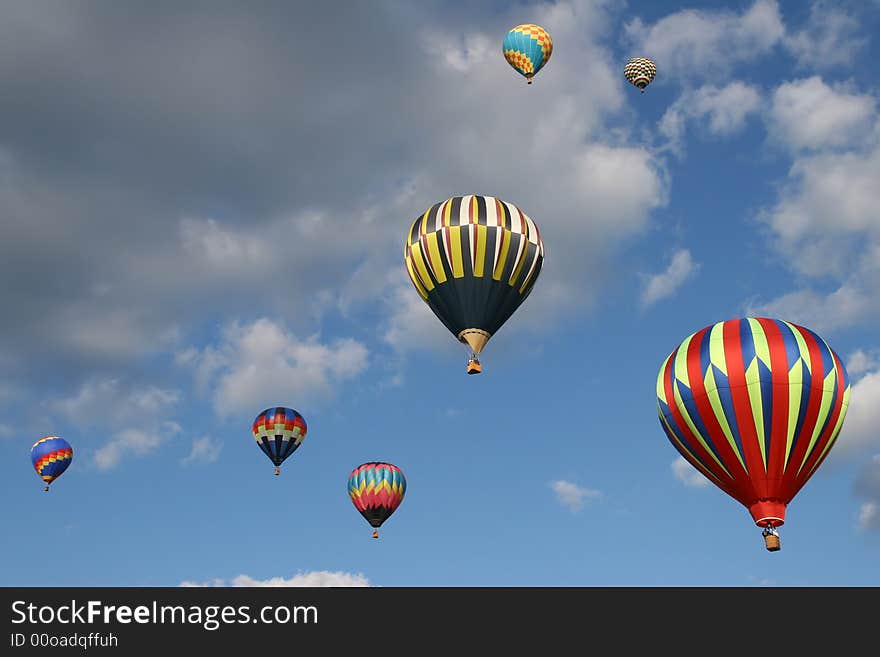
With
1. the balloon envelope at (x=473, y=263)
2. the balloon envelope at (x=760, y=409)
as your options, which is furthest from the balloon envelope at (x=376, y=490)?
the balloon envelope at (x=760, y=409)

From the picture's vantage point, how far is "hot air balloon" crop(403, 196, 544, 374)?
35.2m

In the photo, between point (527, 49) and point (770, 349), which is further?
point (527, 49)

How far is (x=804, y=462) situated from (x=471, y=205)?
15.2 meters

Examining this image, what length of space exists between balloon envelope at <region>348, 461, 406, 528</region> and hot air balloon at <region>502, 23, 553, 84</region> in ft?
76.9

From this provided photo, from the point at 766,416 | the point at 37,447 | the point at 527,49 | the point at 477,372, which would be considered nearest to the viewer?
the point at 766,416

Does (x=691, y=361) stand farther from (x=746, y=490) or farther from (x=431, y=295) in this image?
(x=431, y=295)

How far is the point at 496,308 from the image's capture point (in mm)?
35562

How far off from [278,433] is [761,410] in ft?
107

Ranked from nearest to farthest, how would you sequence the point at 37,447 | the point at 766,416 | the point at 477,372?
the point at 766,416
the point at 477,372
the point at 37,447

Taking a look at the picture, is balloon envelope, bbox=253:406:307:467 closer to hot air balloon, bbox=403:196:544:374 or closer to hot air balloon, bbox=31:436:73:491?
hot air balloon, bbox=31:436:73:491

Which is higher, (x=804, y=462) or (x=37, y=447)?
(x=37, y=447)

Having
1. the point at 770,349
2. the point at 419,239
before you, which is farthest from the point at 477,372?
the point at 770,349

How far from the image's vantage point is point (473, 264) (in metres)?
35.2

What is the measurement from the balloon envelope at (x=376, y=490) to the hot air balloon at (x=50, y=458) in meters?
21.7
